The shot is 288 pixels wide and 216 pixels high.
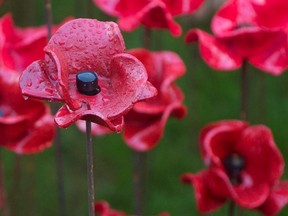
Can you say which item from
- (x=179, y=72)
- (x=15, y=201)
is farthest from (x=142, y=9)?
(x=15, y=201)

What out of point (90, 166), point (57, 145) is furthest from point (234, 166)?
point (90, 166)

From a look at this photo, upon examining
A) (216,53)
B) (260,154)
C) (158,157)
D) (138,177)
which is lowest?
(158,157)

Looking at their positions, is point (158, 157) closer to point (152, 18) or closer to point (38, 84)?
point (152, 18)

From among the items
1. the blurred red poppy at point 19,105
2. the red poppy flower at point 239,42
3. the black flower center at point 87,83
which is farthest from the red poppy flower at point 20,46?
the black flower center at point 87,83

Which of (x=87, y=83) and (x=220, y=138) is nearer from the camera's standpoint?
(x=87, y=83)

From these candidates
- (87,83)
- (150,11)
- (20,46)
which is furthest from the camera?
(20,46)

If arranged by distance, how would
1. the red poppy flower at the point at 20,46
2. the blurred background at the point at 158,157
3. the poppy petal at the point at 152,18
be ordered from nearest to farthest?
the poppy petal at the point at 152,18 → the red poppy flower at the point at 20,46 → the blurred background at the point at 158,157

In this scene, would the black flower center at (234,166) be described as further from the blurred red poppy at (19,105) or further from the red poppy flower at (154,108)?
the blurred red poppy at (19,105)

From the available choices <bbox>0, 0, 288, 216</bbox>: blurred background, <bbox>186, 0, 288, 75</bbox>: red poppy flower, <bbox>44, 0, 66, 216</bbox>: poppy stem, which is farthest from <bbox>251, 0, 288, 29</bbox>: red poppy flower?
<bbox>0, 0, 288, 216</bbox>: blurred background

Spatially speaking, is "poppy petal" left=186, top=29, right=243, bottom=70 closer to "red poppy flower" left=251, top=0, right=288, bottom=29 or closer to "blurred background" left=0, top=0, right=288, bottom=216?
"red poppy flower" left=251, top=0, right=288, bottom=29
